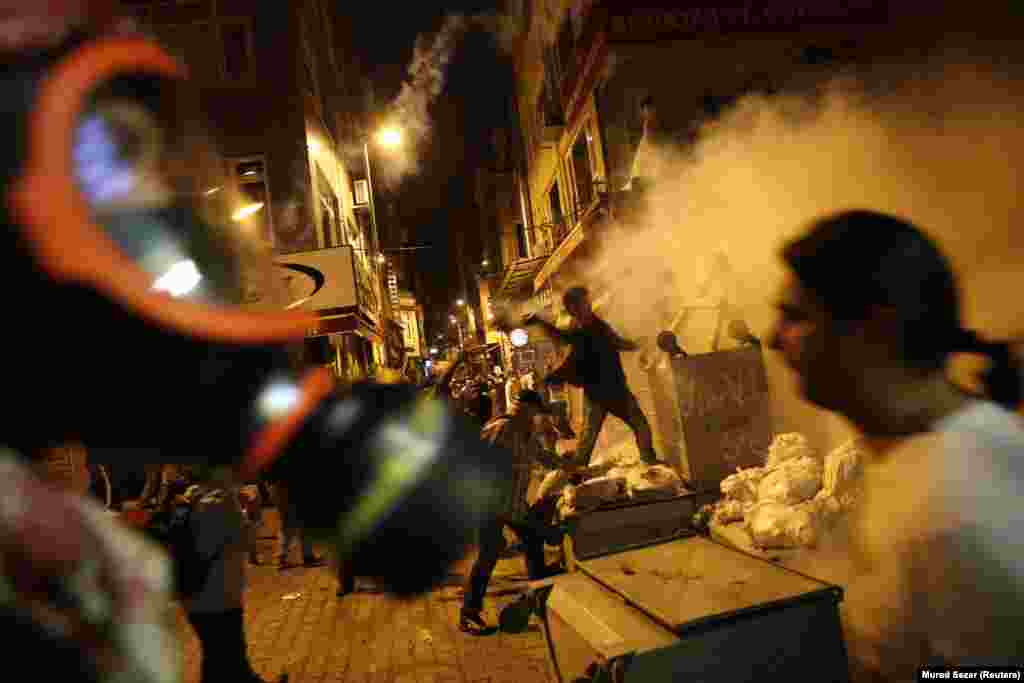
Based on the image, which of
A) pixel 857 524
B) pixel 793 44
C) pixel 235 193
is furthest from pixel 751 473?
pixel 793 44

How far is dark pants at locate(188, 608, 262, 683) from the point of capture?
3.96m

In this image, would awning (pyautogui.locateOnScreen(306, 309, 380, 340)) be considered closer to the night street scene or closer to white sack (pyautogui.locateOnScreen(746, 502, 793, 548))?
the night street scene

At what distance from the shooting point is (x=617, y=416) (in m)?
6.73

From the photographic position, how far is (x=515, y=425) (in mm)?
6289

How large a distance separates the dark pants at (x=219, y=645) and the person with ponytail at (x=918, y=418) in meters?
3.57

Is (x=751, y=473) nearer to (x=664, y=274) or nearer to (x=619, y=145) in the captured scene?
(x=664, y=274)

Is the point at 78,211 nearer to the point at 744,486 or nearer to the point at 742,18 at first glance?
the point at 744,486

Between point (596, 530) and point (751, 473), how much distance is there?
4.62ft

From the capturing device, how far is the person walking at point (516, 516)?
566 cm

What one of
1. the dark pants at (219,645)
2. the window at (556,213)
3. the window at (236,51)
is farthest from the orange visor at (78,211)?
the window at (556,213)

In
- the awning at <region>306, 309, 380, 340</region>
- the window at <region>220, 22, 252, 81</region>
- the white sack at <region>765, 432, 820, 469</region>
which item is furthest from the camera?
the window at <region>220, 22, 252, 81</region>

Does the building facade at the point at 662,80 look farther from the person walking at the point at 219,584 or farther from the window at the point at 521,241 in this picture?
the window at the point at 521,241

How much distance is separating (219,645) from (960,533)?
3979 millimetres

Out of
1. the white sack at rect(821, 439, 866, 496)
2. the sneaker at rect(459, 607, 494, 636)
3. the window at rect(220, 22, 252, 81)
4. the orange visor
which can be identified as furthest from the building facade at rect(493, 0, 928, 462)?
the window at rect(220, 22, 252, 81)
